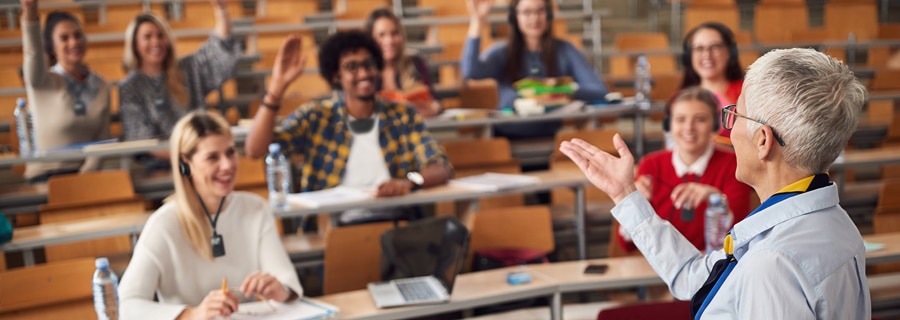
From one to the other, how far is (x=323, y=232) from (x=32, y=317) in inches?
53.4

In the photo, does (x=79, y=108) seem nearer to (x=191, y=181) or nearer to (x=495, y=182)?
(x=191, y=181)

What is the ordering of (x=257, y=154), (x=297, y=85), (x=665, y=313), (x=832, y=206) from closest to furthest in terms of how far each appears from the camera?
(x=832, y=206) < (x=665, y=313) < (x=257, y=154) < (x=297, y=85)

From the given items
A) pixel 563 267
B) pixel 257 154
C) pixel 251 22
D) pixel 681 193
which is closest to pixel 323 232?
pixel 257 154

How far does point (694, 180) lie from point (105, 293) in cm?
199

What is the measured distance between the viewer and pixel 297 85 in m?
5.95

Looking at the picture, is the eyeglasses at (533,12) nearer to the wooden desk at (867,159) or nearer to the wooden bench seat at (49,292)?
the wooden desk at (867,159)

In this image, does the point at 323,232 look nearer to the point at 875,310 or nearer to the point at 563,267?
the point at 563,267

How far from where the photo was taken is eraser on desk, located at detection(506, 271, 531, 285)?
2822 millimetres

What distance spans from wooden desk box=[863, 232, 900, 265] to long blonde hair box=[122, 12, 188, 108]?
10.6 feet

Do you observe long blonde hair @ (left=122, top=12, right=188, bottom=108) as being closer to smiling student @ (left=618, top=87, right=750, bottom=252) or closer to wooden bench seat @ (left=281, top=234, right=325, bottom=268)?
wooden bench seat @ (left=281, top=234, right=325, bottom=268)

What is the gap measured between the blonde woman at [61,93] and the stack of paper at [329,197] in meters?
1.30

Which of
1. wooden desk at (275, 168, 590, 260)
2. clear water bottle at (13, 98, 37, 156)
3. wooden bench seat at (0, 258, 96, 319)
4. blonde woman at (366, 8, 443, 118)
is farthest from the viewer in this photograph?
blonde woman at (366, 8, 443, 118)

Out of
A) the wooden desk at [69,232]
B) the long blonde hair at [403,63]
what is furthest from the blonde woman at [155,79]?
the wooden desk at [69,232]

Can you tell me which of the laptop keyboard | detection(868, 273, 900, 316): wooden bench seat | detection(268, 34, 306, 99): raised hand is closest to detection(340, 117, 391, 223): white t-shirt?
detection(268, 34, 306, 99): raised hand
